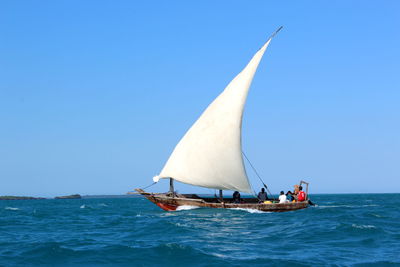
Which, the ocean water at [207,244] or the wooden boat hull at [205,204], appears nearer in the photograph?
the ocean water at [207,244]

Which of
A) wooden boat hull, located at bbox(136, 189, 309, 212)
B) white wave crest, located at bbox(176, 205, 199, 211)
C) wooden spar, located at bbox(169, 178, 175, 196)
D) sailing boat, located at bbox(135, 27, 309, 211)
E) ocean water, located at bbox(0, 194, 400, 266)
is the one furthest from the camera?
wooden spar, located at bbox(169, 178, 175, 196)

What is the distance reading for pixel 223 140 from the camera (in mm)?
35156

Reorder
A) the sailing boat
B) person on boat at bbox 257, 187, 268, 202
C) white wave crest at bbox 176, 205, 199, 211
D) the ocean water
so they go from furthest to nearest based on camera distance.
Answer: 1. person on boat at bbox 257, 187, 268, 202
2. white wave crest at bbox 176, 205, 199, 211
3. the sailing boat
4. the ocean water

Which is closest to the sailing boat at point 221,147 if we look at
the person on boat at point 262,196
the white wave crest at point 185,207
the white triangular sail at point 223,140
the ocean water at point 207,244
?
the white triangular sail at point 223,140

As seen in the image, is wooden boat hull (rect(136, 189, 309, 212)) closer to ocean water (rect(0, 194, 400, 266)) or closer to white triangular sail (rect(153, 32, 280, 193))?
white triangular sail (rect(153, 32, 280, 193))

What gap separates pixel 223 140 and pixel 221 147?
0.55 m

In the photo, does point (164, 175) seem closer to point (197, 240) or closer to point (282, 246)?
point (197, 240)

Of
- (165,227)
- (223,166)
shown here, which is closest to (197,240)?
(165,227)

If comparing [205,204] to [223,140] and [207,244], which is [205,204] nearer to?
[223,140]

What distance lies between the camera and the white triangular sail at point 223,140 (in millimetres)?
35125

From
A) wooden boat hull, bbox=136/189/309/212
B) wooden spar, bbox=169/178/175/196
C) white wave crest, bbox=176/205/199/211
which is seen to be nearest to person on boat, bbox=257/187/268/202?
wooden boat hull, bbox=136/189/309/212

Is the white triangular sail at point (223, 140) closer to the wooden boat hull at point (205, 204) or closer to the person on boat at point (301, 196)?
the wooden boat hull at point (205, 204)

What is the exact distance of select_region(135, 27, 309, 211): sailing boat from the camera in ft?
115

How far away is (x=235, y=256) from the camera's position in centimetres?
1555
